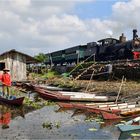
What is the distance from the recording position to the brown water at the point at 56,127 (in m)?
14.4

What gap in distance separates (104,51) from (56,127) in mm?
31090

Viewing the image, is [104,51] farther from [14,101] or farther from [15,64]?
[14,101]

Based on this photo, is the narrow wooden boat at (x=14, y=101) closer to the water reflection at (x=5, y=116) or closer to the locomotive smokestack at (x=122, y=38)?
the water reflection at (x=5, y=116)

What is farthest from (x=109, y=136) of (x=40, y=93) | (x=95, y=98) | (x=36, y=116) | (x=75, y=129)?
(x=40, y=93)

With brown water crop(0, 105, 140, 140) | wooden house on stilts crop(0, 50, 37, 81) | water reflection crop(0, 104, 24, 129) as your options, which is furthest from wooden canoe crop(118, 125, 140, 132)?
wooden house on stilts crop(0, 50, 37, 81)

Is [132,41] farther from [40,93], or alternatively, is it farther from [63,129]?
[63,129]

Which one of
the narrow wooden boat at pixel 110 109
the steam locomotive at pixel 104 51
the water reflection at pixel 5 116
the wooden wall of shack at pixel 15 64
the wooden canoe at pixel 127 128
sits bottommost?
the water reflection at pixel 5 116

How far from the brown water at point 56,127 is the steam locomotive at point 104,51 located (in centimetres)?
2266

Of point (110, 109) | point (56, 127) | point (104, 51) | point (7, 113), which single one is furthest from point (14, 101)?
point (104, 51)

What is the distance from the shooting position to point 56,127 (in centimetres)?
1616

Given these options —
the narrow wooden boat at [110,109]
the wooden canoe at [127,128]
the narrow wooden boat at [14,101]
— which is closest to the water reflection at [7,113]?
the narrow wooden boat at [14,101]

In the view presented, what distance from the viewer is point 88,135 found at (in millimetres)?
A: 14570

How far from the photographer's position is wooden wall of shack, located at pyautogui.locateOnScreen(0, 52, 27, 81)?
36.5 metres

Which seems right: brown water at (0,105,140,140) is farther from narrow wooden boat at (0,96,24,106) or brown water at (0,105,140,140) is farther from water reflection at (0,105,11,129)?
narrow wooden boat at (0,96,24,106)
